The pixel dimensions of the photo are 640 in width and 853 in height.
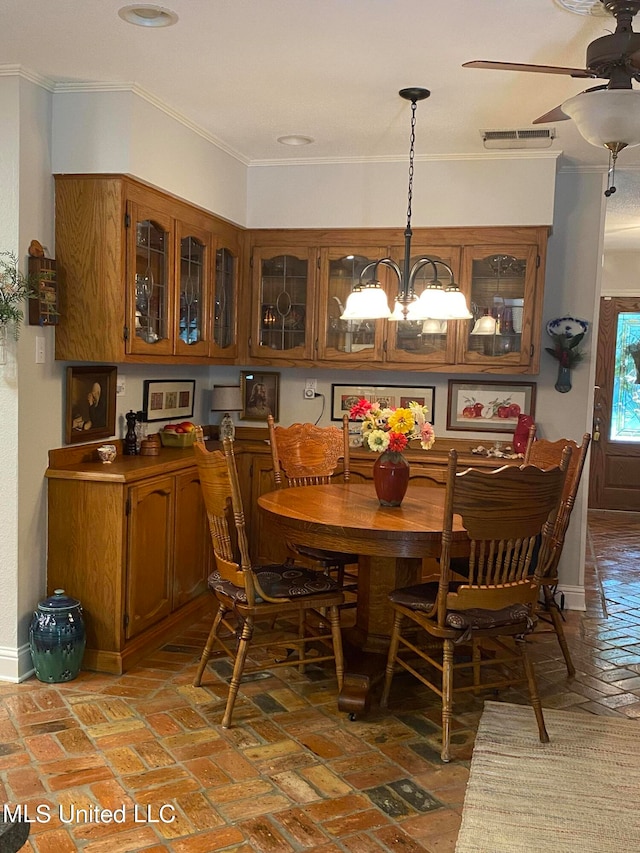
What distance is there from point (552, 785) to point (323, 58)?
9.55 feet

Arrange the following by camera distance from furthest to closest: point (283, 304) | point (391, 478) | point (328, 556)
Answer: point (283, 304), point (328, 556), point (391, 478)

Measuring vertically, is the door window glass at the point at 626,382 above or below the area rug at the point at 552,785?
above

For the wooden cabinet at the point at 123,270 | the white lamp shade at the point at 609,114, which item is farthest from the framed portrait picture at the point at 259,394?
the white lamp shade at the point at 609,114

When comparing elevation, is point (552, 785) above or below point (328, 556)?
below

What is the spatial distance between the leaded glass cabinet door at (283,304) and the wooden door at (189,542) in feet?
3.65

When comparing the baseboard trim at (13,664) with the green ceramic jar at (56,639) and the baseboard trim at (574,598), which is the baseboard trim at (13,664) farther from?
the baseboard trim at (574,598)

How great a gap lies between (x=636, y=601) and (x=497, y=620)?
8.38 ft

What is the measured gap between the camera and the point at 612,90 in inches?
90.4

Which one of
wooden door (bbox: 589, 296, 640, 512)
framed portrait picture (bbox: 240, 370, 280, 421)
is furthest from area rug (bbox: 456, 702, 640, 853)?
wooden door (bbox: 589, 296, 640, 512)

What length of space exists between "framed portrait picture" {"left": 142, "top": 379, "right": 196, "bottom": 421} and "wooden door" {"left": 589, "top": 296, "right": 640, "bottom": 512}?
15.8ft

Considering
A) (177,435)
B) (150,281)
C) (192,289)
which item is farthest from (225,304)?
(150,281)

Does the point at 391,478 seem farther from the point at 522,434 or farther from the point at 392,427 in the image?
the point at 522,434

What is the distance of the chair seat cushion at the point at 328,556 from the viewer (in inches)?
159
